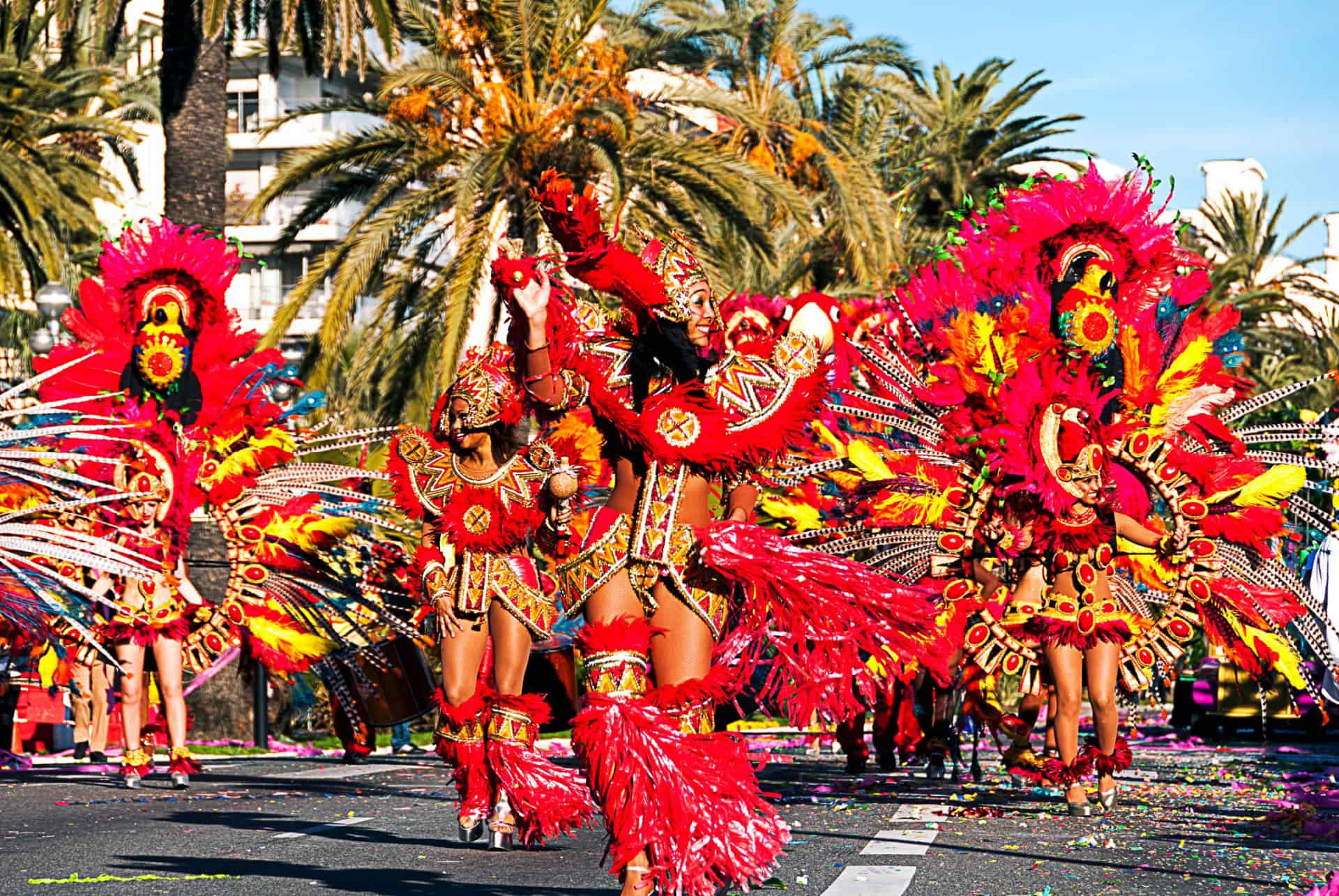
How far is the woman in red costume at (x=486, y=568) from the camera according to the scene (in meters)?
8.45

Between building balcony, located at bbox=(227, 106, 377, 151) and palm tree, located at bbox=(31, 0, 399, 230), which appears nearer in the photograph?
palm tree, located at bbox=(31, 0, 399, 230)

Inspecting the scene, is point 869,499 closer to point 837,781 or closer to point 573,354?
point 837,781

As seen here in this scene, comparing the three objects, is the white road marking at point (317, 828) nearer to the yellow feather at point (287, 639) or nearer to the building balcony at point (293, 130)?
the yellow feather at point (287, 639)

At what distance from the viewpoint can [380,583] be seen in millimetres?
Result: 12852

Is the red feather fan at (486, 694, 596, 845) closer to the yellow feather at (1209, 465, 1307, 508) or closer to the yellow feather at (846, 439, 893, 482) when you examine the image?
the yellow feather at (846, 439, 893, 482)

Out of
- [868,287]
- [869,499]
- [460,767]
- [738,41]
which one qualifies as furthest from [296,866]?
[738,41]

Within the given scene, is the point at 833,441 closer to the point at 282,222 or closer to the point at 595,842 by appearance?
the point at 595,842

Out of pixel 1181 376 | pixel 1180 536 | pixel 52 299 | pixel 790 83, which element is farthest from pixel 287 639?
pixel 790 83

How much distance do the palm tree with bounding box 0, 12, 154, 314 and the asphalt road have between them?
38.5 feet

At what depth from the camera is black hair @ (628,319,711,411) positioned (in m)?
6.62

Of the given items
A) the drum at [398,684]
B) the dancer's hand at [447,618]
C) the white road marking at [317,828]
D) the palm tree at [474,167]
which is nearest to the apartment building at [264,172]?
the palm tree at [474,167]

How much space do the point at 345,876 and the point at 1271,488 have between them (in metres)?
6.28

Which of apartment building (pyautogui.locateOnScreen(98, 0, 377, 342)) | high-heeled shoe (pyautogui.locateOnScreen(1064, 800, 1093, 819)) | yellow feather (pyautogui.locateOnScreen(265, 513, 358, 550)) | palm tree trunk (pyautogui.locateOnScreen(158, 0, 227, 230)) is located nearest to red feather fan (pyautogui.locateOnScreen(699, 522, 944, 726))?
high-heeled shoe (pyautogui.locateOnScreen(1064, 800, 1093, 819))

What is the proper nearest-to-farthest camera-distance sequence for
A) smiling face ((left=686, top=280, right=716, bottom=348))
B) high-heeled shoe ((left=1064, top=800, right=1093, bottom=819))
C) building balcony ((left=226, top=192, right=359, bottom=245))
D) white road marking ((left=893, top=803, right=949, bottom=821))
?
smiling face ((left=686, top=280, right=716, bottom=348))
white road marking ((left=893, top=803, right=949, bottom=821))
high-heeled shoe ((left=1064, top=800, right=1093, bottom=819))
building balcony ((left=226, top=192, right=359, bottom=245))
